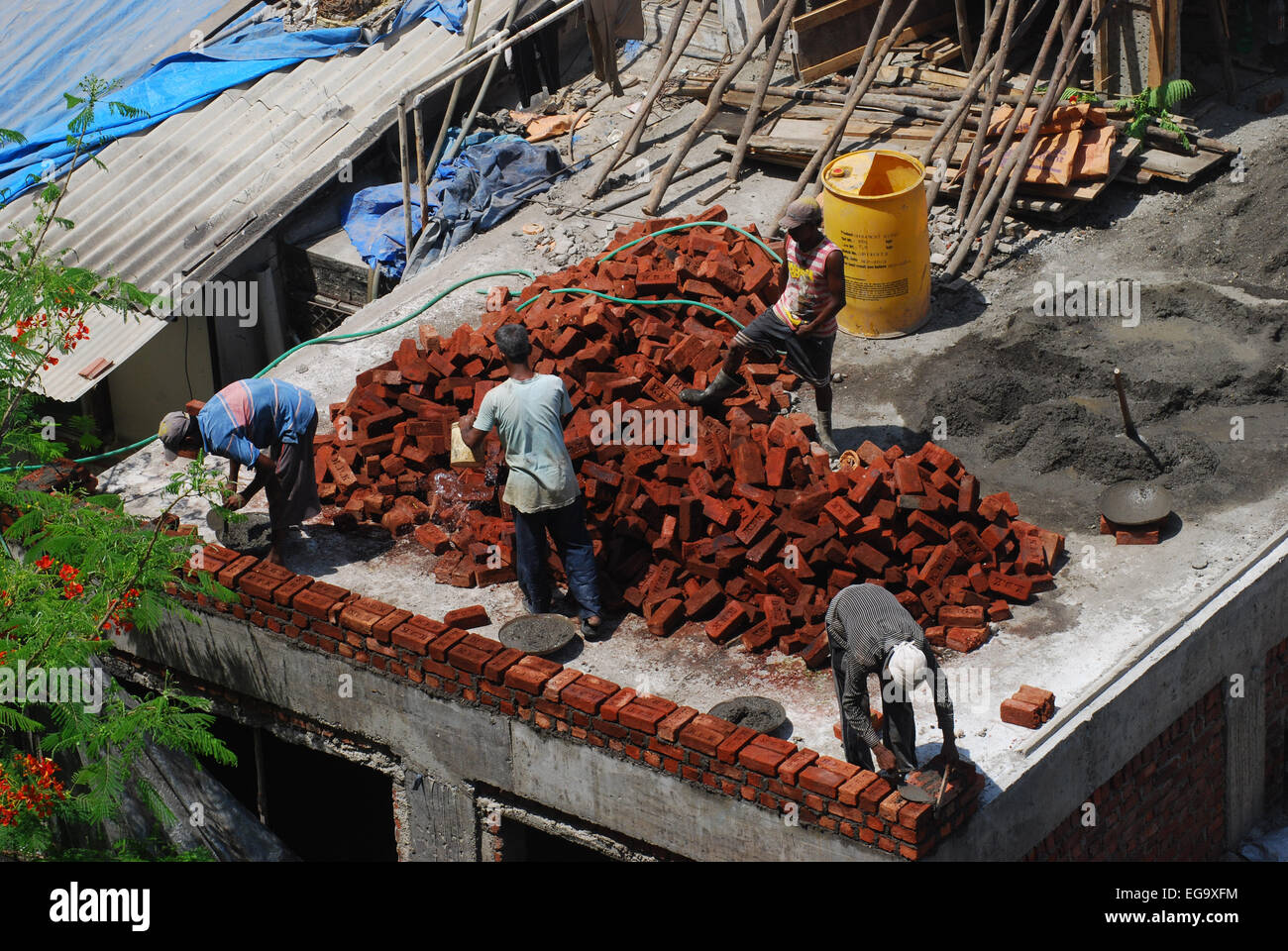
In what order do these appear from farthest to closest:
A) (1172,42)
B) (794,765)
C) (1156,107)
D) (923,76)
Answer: (923,76) → (1172,42) → (1156,107) → (794,765)

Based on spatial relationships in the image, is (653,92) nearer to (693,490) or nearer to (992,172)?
(992,172)

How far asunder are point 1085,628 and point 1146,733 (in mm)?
595

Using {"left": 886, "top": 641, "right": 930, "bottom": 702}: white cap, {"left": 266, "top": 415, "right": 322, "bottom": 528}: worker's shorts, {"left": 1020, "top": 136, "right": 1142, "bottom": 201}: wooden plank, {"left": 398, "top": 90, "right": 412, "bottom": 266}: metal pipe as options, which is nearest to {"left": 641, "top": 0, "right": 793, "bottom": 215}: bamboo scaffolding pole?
{"left": 398, "top": 90, "right": 412, "bottom": 266}: metal pipe

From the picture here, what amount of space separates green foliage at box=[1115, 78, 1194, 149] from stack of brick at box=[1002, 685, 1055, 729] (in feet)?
20.8

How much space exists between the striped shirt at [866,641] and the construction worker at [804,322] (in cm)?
265

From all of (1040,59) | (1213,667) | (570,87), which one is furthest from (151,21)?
(1213,667)

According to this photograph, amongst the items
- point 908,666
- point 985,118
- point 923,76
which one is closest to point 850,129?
point 923,76

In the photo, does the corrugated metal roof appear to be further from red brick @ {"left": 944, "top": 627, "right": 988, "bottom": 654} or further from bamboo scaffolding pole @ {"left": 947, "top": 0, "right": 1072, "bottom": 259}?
red brick @ {"left": 944, "top": 627, "right": 988, "bottom": 654}

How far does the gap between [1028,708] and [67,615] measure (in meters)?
4.60

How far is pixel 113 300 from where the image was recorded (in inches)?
364

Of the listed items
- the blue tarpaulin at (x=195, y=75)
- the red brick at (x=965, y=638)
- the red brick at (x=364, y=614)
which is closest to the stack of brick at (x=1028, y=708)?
the red brick at (x=965, y=638)

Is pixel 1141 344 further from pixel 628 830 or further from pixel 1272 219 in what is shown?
pixel 628 830

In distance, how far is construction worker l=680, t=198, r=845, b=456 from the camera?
9.09 m

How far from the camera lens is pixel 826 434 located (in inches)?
378
